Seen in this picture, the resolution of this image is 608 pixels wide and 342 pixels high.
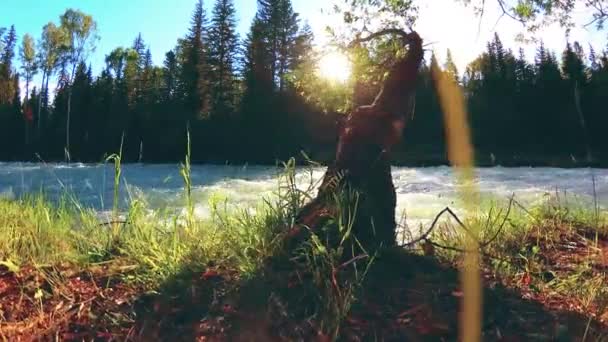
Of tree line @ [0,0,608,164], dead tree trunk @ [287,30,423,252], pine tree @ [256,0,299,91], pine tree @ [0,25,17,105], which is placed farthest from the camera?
pine tree @ [0,25,17,105]

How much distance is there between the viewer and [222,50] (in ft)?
114

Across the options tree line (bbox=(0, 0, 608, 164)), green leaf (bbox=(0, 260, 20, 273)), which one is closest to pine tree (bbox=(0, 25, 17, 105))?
tree line (bbox=(0, 0, 608, 164))

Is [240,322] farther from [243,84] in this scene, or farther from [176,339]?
[243,84]

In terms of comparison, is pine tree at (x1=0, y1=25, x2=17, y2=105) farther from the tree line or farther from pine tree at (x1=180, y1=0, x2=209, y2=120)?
pine tree at (x1=180, y1=0, x2=209, y2=120)

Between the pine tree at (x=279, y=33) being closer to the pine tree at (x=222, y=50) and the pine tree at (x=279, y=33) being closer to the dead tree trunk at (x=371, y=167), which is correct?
the pine tree at (x=222, y=50)

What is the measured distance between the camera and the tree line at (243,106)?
2520 cm

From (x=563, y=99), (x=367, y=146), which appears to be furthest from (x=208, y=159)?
(x=563, y=99)

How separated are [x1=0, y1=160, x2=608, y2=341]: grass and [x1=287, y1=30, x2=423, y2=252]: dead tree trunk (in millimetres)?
84

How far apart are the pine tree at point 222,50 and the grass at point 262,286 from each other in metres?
31.4

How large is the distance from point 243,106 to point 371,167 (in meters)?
25.9

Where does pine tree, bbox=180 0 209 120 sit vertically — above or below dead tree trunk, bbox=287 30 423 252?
above

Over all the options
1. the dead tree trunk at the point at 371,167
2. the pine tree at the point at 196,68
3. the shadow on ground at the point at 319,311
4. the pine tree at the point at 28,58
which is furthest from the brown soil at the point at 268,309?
the pine tree at the point at 28,58

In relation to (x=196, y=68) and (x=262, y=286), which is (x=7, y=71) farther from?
(x=262, y=286)

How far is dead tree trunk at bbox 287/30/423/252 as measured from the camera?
2.15 m
